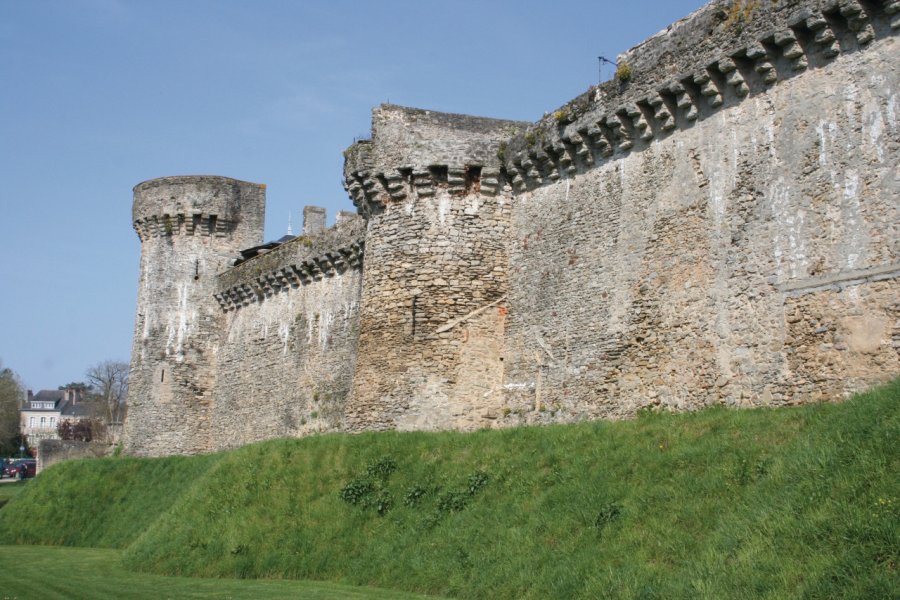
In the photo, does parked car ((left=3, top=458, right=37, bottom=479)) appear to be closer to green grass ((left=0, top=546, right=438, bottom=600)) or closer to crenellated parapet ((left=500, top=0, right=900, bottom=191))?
green grass ((left=0, top=546, right=438, bottom=600))

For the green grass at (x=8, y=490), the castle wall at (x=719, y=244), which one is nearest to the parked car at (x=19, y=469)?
the green grass at (x=8, y=490)

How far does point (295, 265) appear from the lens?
31062 mm

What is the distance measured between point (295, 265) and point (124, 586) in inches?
575

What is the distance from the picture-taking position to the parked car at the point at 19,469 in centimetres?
6625

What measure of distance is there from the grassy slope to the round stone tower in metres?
14.6

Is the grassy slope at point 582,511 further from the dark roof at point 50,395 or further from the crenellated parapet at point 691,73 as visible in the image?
the dark roof at point 50,395

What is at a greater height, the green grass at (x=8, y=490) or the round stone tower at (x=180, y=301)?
the round stone tower at (x=180, y=301)

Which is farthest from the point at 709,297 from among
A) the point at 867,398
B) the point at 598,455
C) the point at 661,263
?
the point at 867,398

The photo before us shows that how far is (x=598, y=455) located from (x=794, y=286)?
3.56 meters

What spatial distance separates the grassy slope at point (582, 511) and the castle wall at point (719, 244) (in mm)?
1016

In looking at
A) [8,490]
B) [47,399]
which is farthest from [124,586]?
[47,399]

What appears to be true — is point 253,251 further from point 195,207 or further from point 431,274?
point 431,274

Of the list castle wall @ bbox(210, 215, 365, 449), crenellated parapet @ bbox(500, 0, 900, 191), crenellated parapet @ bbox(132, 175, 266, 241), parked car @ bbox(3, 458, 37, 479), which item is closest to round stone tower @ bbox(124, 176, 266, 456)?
crenellated parapet @ bbox(132, 175, 266, 241)

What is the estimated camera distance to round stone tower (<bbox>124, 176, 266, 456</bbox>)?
1416 inches
